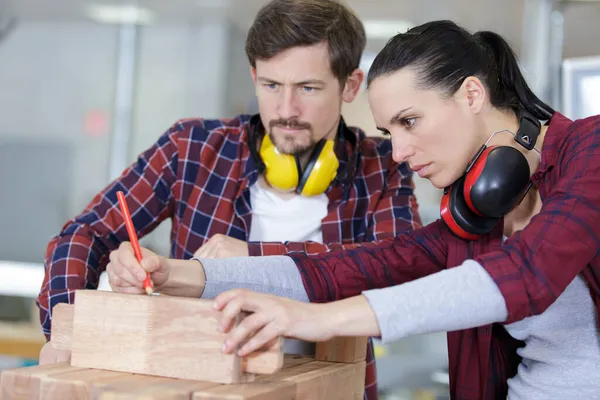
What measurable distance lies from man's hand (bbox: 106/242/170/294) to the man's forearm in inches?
0.6

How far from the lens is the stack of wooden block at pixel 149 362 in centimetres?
96

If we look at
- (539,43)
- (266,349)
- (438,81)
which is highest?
(539,43)

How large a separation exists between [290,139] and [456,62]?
485 millimetres

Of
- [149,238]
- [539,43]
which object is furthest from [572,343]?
[149,238]

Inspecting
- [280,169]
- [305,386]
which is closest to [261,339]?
[305,386]

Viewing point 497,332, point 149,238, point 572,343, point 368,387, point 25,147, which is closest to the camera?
point 572,343

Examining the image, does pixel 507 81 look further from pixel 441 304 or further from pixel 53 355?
pixel 53 355

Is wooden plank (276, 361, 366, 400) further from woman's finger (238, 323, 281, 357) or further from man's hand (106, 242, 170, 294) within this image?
man's hand (106, 242, 170, 294)

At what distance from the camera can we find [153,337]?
101cm

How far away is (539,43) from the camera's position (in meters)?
3.68

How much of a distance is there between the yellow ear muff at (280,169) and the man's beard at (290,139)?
1cm

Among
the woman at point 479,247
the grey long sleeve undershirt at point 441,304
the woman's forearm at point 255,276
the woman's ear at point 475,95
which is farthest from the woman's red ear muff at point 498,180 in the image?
the woman's forearm at point 255,276

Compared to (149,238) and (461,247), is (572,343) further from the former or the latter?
(149,238)

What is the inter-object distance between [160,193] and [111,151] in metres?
2.75
